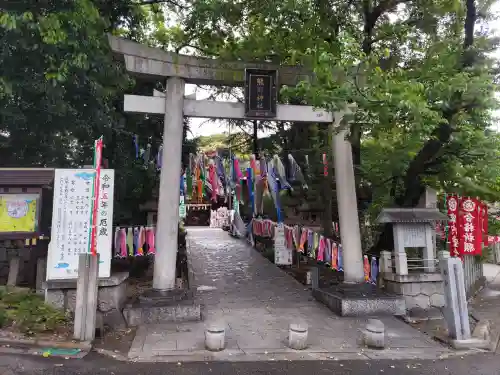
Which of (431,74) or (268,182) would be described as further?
(268,182)

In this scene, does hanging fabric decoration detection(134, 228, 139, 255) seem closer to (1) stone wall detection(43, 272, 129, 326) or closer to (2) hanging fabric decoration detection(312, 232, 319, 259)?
(1) stone wall detection(43, 272, 129, 326)

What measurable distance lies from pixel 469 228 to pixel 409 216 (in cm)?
280

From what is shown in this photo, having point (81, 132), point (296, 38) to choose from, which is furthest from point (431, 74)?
point (81, 132)

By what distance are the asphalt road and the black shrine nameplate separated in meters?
6.11

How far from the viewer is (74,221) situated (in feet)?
27.7

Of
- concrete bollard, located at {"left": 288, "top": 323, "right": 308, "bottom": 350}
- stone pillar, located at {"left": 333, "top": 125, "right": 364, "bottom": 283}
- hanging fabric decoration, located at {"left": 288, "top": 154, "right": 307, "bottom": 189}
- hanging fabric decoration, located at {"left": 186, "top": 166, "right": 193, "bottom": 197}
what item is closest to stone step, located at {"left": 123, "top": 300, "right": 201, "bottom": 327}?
concrete bollard, located at {"left": 288, "top": 323, "right": 308, "bottom": 350}

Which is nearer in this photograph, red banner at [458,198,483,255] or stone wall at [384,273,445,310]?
stone wall at [384,273,445,310]

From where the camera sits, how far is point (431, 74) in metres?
8.04

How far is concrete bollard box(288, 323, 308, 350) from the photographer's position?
723cm

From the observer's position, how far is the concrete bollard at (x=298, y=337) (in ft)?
23.7

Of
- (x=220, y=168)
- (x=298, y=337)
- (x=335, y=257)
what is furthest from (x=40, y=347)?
(x=220, y=168)

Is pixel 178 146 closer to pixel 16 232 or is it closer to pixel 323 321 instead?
pixel 16 232

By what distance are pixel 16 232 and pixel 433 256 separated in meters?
10.4

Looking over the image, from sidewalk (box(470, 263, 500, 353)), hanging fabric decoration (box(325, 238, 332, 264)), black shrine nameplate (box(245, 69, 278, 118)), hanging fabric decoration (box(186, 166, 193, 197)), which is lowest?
sidewalk (box(470, 263, 500, 353))
